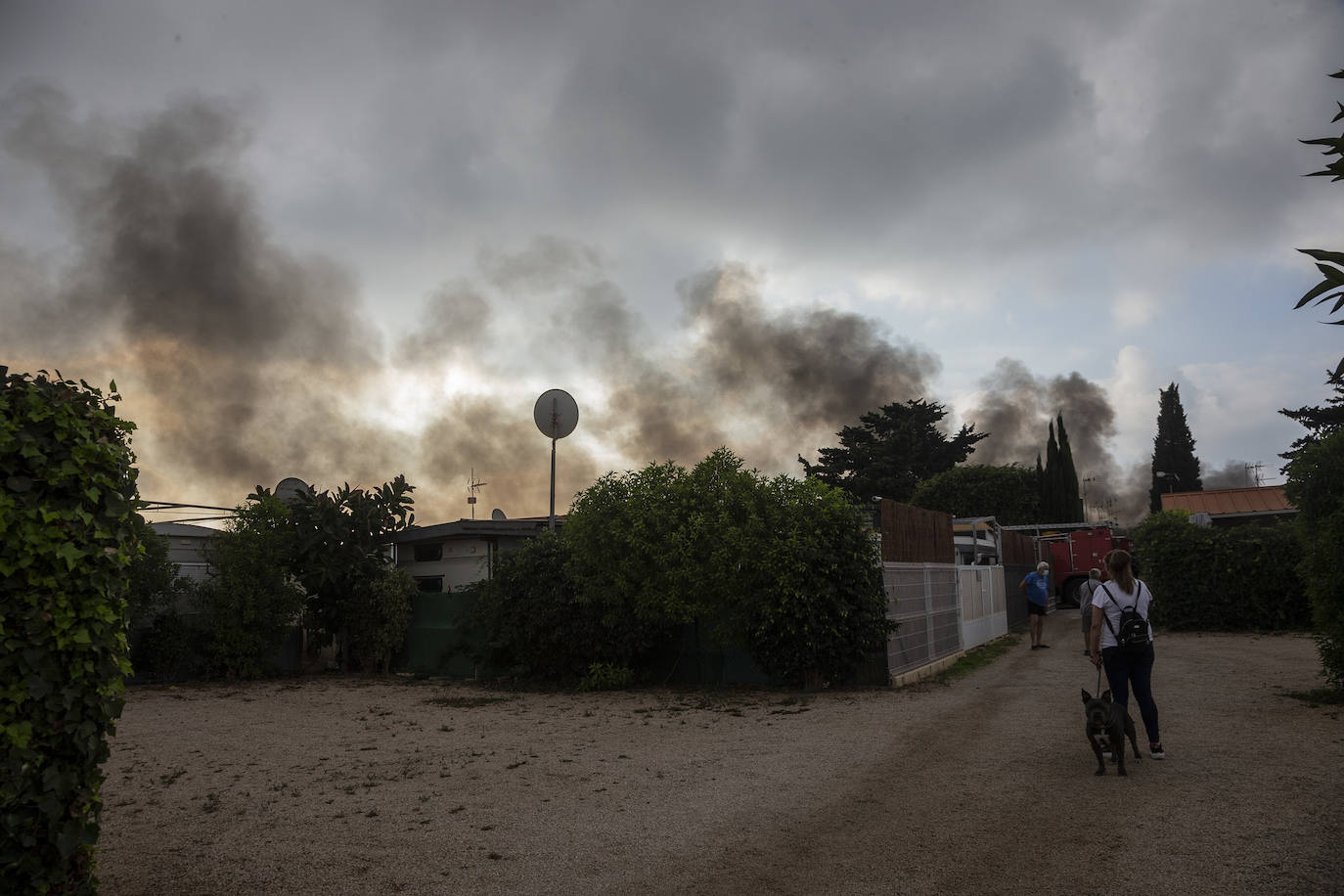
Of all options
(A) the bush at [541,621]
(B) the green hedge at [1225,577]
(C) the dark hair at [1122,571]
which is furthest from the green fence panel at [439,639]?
(B) the green hedge at [1225,577]

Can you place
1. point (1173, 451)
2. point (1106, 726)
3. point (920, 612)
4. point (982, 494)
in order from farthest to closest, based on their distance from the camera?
point (1173, 451)
point (982, 494)
point (920, 612)
point (1106, 726)

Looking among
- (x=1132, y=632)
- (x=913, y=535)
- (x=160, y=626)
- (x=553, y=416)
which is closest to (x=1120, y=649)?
(x=1132, y=632)

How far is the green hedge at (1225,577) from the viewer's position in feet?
67.5

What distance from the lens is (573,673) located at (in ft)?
50.4

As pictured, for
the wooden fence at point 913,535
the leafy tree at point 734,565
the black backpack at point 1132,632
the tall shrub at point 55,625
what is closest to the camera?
the tall shrub at point 55,625

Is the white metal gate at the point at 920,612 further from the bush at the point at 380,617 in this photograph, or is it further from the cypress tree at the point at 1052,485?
the cypress tree at the point at 1052,485

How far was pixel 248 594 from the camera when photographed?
17.9m

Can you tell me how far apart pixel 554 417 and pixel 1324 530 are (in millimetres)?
11771

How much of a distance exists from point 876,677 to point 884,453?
41.3 m

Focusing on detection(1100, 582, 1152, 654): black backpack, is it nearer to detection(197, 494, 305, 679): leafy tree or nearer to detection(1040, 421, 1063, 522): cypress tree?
detection(197, 494, 305, 679): leafy tree

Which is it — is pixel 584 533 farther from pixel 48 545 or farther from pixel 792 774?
pixel 48 545

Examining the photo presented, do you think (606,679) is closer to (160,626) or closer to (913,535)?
(913,535)

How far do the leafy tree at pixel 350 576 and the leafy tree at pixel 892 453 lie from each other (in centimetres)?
3562

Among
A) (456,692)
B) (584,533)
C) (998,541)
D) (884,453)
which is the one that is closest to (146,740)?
(456,692)
